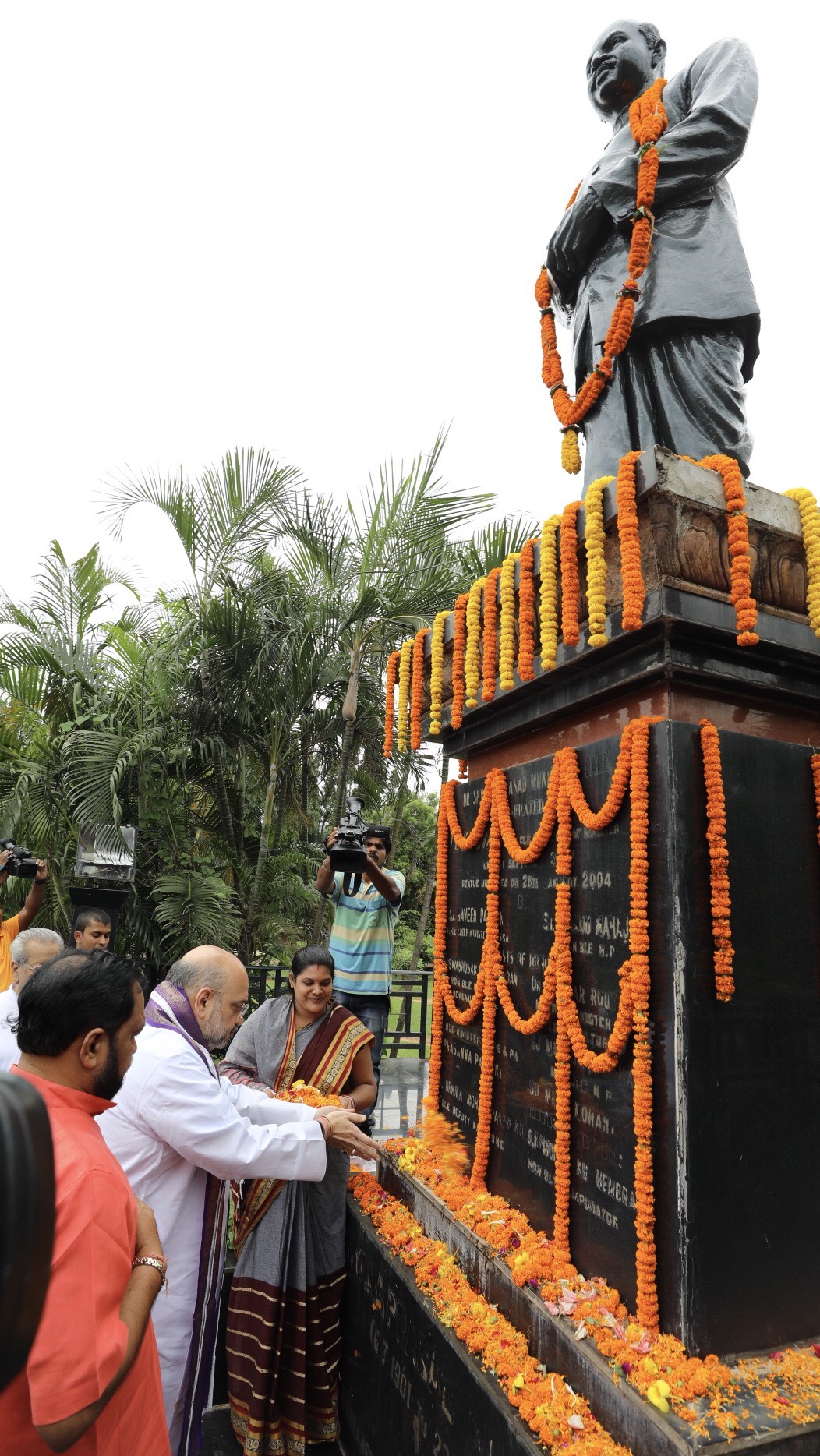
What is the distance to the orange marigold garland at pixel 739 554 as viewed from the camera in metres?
2.21

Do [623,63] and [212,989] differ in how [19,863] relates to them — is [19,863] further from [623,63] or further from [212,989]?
[623,63]

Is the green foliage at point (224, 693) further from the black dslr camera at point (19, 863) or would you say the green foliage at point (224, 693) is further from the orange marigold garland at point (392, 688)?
the orange marigold garland at point (392, 688)

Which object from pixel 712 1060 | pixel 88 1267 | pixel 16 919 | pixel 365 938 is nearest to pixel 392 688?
pixel 365 938

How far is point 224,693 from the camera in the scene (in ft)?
26.0

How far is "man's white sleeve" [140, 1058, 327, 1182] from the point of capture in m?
2.37

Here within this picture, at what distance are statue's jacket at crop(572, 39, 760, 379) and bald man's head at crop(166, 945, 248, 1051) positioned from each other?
2.66m

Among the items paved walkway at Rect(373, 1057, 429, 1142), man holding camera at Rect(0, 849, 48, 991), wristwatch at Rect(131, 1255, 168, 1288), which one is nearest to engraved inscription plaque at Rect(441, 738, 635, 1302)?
wristwatch at Rect(131, 1255, 168, 1288)

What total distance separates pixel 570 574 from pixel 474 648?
2.37ft

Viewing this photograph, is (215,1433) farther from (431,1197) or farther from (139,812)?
(139,812)

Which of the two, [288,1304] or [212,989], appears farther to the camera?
[288,1304]

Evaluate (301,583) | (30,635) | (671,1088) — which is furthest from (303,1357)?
(30,635)

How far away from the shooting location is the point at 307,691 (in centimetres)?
780

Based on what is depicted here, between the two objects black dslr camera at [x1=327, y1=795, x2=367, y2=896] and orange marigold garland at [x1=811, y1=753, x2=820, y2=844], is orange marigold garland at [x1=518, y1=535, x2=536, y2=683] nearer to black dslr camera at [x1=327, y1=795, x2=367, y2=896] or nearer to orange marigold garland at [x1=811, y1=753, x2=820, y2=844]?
orange marigold garland at [x1=811, y1=753, x2=820, y2=844]

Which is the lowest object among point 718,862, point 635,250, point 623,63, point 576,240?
point 718,862
